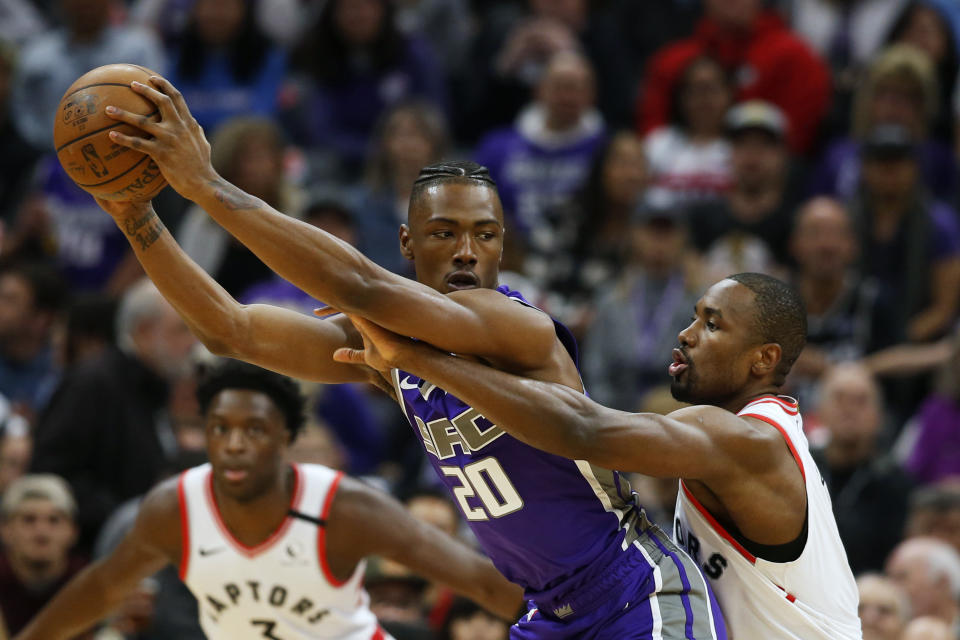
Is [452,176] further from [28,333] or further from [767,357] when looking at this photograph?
[28,333]

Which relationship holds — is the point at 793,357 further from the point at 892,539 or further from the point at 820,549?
the point at 892,539

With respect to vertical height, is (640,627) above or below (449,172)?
below

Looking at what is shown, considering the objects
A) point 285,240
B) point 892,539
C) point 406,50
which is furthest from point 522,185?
point 285,240

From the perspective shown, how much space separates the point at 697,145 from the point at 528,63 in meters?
1.76

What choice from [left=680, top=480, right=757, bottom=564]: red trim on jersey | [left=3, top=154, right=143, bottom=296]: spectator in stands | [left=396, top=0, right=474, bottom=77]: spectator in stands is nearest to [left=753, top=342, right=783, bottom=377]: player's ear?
[left=680, top=480, right=757, bottom=564]: red trim on jersey

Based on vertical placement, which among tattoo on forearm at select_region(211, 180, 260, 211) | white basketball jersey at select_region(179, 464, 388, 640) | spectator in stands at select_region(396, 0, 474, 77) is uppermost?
spectator in stands at select_region(396, 0, 474, 77)

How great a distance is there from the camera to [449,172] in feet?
15.3

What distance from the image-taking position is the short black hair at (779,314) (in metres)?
4.79

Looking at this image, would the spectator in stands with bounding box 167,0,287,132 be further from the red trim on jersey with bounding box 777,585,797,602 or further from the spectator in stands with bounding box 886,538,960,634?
the red trim on jersey with bounding box 777,585,797,602

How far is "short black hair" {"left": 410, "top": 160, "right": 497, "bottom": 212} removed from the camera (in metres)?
4.62

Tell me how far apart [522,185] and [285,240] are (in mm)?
6648

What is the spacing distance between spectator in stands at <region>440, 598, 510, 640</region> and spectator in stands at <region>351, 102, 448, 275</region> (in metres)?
3.22

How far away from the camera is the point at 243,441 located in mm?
5684

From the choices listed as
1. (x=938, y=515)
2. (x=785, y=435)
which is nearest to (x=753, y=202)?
(x=938, y=515)
